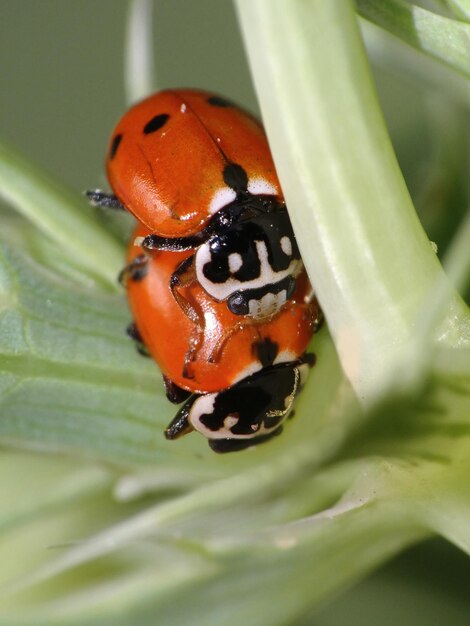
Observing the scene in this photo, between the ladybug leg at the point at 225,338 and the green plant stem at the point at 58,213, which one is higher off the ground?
the green plant stem at the point at 58,213

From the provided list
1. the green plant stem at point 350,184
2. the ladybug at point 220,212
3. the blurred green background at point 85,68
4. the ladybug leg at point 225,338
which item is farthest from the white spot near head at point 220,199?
the blurred green background at point 85,68

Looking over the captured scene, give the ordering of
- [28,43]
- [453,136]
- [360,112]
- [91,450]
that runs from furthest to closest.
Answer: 1. [28,43]
2. [453,136]
3. [91,450]
4. [360,112]

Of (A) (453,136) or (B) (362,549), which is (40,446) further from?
(A) (453,136)

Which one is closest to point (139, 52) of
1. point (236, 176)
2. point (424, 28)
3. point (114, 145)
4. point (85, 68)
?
point (114, 145)

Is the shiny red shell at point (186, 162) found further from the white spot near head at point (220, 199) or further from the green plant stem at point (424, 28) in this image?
the green plant stem at point (424, 28)

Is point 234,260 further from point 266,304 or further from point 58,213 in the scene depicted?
point 58,213

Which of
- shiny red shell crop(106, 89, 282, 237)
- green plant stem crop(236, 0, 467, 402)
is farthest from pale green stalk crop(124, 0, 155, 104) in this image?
green plant stem crop(236, 0, 467, 402)

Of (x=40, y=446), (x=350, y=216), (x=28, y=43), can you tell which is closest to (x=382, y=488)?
(x=350, y=216)
